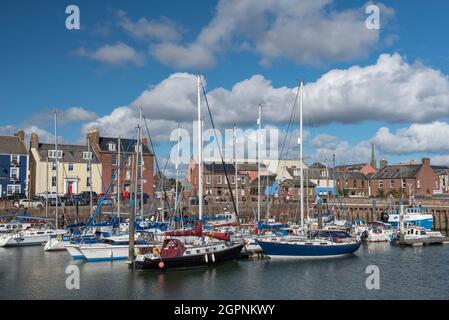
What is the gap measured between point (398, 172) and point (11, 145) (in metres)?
70.8

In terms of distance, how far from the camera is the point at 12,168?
7262 cm

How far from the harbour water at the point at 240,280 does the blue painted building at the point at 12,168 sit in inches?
1303

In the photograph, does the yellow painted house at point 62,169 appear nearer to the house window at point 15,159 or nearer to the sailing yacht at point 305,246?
the house window at point 15,159

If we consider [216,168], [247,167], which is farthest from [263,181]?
[216,168]

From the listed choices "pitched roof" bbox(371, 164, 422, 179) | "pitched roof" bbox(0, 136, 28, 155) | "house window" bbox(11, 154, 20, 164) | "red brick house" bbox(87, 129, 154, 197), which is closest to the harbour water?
"house window" bbox(11, 154, 20, 164)

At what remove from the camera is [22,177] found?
7350 cm

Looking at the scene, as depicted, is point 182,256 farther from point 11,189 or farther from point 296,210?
point 11,189

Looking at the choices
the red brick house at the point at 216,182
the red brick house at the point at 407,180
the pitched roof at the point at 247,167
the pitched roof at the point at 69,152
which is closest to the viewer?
the pitched roof at the point at 69,152

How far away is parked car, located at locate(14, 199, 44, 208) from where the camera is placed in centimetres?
6586

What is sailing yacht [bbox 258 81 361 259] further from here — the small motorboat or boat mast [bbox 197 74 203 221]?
boat mast [bbox 197 74 203 221]

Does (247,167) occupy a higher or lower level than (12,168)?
higher

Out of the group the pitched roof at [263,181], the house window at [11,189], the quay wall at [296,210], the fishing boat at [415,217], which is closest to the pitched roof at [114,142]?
the quay wall at [296,210]

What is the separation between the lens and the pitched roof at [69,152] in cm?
7625
